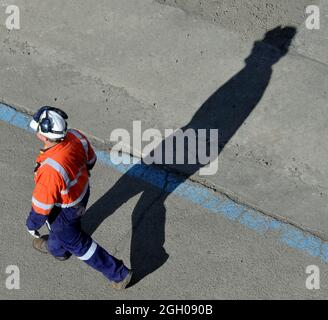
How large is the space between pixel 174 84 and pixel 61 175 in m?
2.80

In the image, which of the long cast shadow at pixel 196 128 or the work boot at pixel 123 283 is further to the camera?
the long cast shadow at pixel 196 128

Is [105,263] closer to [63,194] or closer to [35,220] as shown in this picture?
[35,220]

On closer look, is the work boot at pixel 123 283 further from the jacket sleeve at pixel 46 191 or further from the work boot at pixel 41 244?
the jacket sleeve at pixel 46 191

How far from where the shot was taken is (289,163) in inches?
281

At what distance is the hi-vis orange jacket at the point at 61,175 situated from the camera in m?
5.32

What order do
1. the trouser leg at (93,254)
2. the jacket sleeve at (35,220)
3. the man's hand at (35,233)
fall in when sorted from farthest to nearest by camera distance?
the man's hand at (35,233), the trouser leg at (93,254), the jacket sleeve at (35,220)

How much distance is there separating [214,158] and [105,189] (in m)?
1.21

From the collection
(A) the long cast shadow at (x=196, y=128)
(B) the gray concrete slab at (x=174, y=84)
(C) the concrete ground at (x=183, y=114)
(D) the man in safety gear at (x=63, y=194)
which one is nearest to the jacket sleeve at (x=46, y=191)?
(D) the man in safety gear at (x=63, y=194)

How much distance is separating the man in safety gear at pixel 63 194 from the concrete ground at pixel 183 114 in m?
0.36

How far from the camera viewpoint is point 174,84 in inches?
306

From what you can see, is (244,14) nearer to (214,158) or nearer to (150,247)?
(214,158)

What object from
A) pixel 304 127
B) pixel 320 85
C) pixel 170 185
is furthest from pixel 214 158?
pixel 320 85

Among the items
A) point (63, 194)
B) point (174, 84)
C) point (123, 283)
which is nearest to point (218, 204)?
point (123, 283)

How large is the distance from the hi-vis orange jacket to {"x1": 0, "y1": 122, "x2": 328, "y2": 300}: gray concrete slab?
104cm
